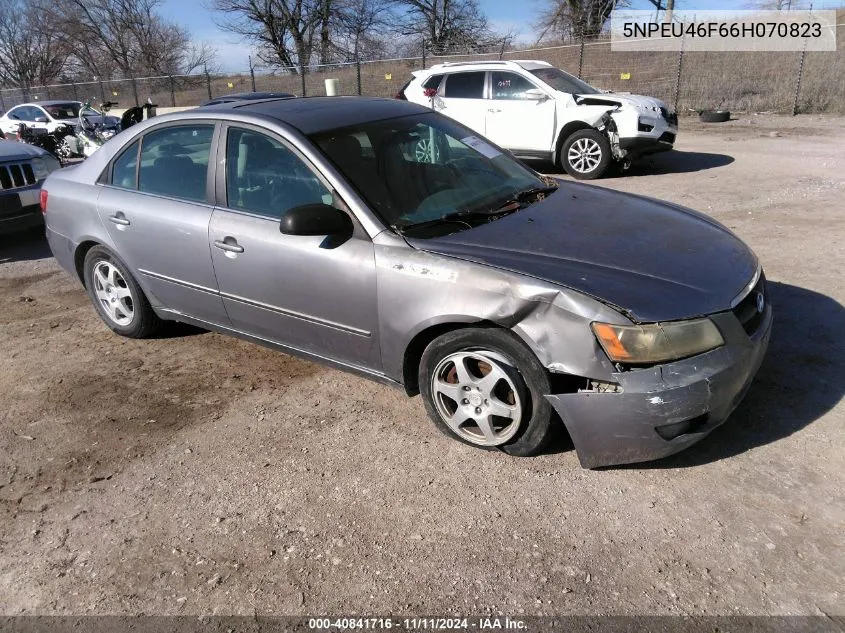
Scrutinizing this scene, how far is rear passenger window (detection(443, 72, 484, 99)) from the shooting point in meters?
10.8

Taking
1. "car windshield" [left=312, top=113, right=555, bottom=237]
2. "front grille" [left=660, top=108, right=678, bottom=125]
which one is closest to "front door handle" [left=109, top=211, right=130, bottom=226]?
"car windshield" [left=312, top=113, right=555, bottom=237]

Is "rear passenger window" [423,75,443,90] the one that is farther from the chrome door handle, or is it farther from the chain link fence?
the chain link fence

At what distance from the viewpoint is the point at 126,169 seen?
4469 mm

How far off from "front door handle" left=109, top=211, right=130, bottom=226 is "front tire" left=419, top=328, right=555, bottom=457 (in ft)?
7.90

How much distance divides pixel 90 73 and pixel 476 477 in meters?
51.9

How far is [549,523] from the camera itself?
8.89ft

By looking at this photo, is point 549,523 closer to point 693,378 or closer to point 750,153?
point 693,378

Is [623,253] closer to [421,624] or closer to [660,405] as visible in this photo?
[660,405]

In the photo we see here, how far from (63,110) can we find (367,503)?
17.5m

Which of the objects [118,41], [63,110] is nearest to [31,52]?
[118,41]

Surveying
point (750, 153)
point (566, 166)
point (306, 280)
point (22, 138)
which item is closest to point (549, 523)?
point (306, 280)

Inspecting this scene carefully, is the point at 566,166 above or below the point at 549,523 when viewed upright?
above

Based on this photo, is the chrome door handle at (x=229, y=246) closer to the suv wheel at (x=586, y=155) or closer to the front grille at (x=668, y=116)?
the suv wheel at (x=586, y=155)

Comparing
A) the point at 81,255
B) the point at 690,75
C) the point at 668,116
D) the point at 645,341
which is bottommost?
the point at 81,255
